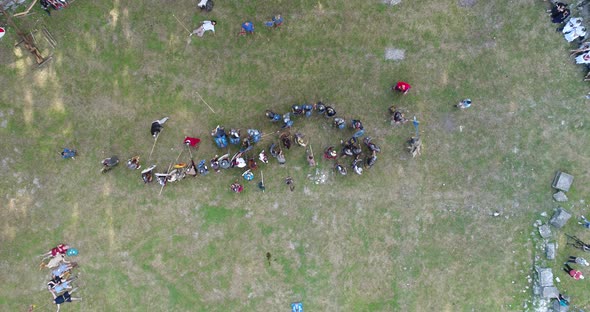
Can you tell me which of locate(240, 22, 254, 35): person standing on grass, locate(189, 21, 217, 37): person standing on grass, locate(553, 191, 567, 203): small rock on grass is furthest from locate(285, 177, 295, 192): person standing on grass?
locate(553, 191, 567, 203): small rock on grass

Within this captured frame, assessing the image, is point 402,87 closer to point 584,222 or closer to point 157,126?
point 584,222

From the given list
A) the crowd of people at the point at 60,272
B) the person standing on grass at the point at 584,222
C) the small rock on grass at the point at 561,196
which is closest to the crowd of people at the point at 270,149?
the crowd of people at the point at 60,272

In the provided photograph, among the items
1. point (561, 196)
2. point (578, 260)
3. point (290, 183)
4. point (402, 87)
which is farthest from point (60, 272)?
point (578, 260)

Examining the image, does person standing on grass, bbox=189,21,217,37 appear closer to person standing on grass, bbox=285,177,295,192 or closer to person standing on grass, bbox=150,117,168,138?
person standing on grass, bbox=150,117,168,138

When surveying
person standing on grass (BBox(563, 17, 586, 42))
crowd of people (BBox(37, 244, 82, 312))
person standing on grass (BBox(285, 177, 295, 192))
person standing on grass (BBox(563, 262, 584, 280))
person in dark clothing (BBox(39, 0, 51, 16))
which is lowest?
person standing on grass (BBox(563, 262, 584, 280))

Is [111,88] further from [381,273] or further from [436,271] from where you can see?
[436,271]

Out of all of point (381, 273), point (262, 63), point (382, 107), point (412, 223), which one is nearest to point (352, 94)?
point (382, 107)
